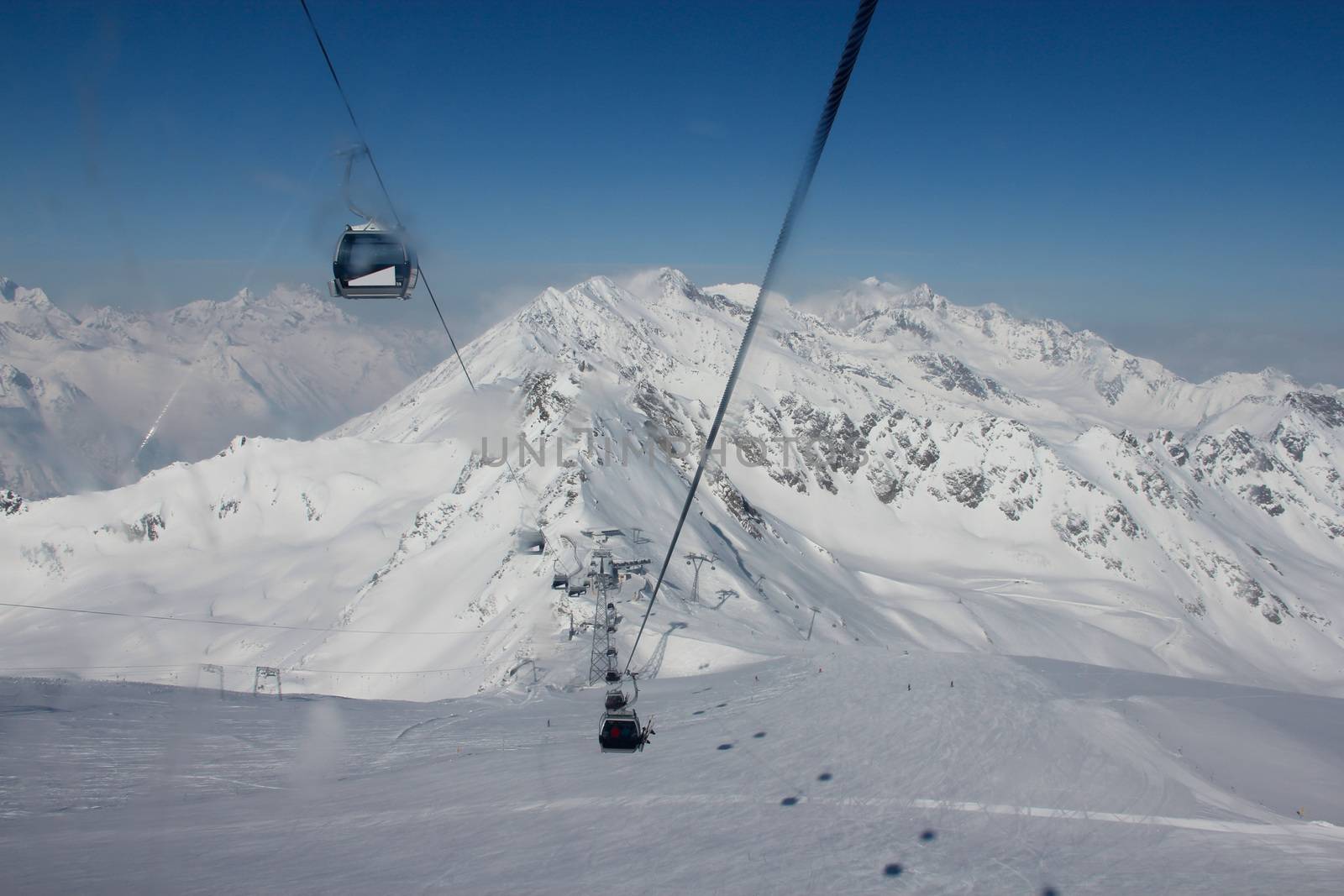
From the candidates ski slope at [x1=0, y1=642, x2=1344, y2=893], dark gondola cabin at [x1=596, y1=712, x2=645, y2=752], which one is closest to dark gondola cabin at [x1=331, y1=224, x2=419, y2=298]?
ski slope at [x1=0, y1=642, x2=1344, y2=893]

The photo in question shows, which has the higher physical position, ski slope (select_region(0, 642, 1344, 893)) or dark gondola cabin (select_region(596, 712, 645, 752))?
dark gondola cabin (select_region(596, 712, 645, 752))

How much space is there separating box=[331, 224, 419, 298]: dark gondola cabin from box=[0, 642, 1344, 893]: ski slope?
11070mm

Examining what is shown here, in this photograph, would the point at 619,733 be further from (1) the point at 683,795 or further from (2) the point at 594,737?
(1) the point at 683,795

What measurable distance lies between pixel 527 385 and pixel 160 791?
8423cm

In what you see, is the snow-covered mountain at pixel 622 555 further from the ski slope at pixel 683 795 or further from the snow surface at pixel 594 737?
the ski slope at pixel 683 795

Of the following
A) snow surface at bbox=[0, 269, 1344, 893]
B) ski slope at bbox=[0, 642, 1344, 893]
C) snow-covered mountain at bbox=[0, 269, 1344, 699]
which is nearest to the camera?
ski slope at bbox=[0, 642, 1344, 893]

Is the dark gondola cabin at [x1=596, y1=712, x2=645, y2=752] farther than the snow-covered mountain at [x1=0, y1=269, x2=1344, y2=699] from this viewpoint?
No

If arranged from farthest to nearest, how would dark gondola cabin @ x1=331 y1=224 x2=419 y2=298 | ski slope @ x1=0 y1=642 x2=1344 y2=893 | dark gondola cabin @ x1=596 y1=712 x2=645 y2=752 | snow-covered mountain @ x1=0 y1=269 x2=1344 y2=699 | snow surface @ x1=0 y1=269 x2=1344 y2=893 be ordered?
snow-covered mountain @ x1=0 y1=269 x2=1344 y2=699
dark gondola cabin @ x1=596 y1=712 x2=645 y2=752
dark gondola cabin @ x1=331 y1=224 x2=419 y2=298
snow surface @ x1=0 y1=269 x2=1344 y2=893
ski slope @ x1=0 y1=642 x2=1344 y2=893

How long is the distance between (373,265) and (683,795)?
1363 cm

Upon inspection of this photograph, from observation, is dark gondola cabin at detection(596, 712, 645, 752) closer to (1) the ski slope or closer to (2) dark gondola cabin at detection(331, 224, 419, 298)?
(1) the ski slope

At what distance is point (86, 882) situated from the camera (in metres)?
11.0

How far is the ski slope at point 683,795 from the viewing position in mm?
12297

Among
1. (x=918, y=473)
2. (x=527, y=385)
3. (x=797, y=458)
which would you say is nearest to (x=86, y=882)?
(x=527, y=385)

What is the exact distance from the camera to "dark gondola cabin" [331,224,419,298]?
16031 mm
